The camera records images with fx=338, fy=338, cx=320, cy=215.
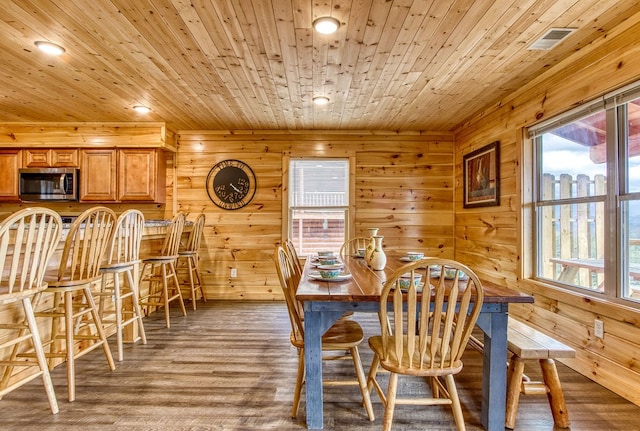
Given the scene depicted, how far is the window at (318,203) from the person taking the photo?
15.5 feet

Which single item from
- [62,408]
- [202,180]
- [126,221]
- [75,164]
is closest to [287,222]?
[202,180]

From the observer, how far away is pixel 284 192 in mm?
4660

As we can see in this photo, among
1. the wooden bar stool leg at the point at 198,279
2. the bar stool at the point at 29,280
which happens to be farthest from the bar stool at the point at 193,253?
the bar stool at the point at 29,280

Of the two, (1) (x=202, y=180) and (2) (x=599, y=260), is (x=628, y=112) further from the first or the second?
(1) (x=202, y=180)

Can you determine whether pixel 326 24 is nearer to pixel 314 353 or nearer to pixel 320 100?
pixel 320 100

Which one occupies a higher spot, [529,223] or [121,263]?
[529,223]

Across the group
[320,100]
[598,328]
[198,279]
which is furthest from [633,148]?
[198,279]

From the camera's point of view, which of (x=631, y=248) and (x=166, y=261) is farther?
(x=166, y=261)

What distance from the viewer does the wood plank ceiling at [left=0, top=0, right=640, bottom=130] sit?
1976 millimetres

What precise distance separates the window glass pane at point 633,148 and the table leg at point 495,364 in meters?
1.33

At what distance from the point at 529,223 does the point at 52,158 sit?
18.0ft

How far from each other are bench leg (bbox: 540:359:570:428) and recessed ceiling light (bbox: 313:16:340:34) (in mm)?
2299

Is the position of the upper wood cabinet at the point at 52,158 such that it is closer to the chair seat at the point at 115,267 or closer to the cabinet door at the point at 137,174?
the cabinet door at the point at 137,174

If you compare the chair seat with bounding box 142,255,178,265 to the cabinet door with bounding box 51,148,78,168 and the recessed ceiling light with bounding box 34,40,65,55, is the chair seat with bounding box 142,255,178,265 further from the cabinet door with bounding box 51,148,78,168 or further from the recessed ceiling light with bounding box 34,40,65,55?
the cabinet door with bounding box 51,148,78,168
